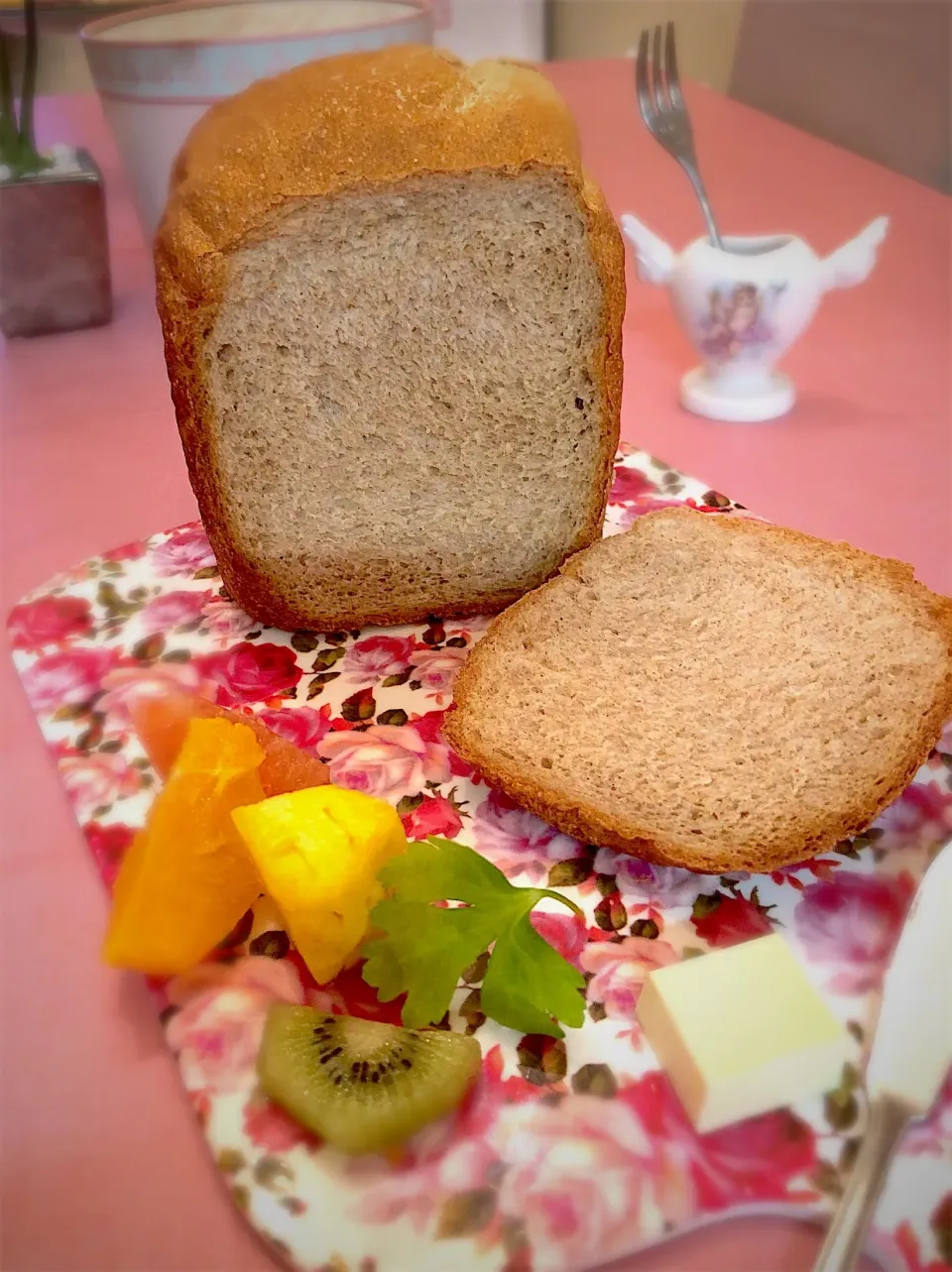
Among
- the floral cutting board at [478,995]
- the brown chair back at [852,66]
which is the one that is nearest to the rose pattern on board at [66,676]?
the floral cutting board at [478,995]

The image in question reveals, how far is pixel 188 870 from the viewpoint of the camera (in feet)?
3.04

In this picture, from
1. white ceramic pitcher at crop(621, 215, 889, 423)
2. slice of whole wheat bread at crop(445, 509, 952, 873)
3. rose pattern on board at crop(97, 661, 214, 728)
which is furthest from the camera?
white ceramic pitcher at crop(621, 215, 889, 423)

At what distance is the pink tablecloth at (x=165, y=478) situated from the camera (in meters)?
0.82

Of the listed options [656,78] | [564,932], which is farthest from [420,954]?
[656,78]

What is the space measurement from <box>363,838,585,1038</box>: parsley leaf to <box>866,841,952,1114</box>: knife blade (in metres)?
0.26

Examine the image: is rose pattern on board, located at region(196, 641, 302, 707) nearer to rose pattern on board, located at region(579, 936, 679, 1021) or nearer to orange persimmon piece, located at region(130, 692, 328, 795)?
orange persimmon piece, located at region(130, 692, 328, 795)

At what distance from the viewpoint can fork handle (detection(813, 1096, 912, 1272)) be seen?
72 centimetres

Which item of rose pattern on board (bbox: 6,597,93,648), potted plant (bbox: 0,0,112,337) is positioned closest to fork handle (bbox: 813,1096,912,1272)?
rose pattern on board (bbox: 6,597,93,648)

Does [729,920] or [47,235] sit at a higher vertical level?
[47,235]

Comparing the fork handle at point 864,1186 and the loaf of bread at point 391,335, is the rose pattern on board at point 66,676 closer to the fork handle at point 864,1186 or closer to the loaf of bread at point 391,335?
the loaf of bread at point 391,335

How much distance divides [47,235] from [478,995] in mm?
1667

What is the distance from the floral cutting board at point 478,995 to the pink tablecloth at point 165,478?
41 mm

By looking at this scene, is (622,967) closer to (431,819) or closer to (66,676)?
(431,819)

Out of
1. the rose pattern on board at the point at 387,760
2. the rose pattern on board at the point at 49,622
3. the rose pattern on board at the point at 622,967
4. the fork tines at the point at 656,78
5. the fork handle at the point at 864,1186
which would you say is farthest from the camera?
the fork tines at the point at 656,78
